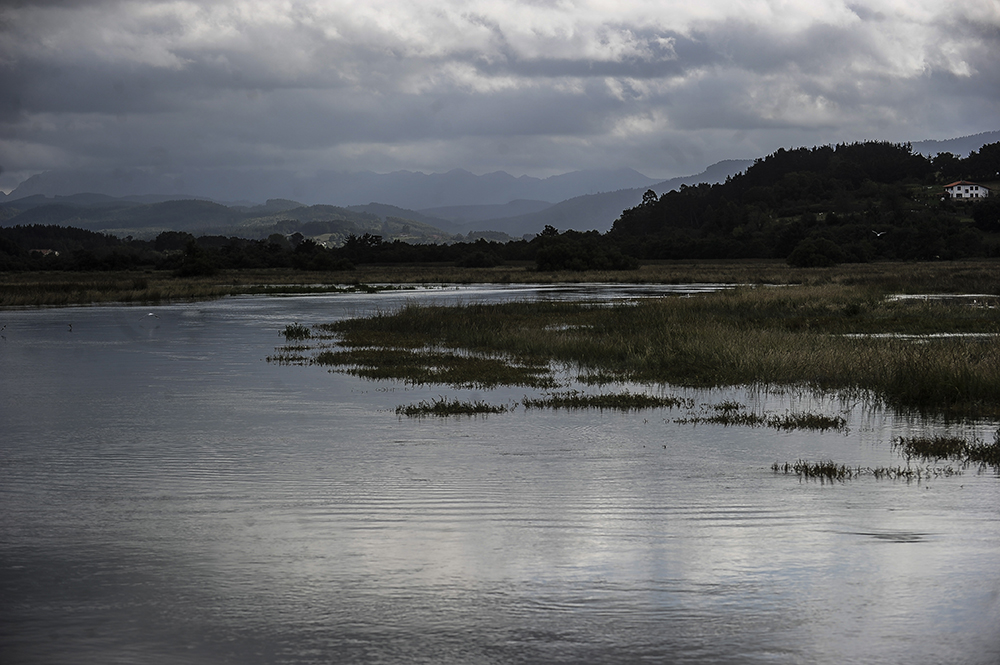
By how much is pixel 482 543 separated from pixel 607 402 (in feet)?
34.6

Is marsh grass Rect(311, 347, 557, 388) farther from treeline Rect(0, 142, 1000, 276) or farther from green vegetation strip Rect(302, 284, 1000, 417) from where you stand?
treeline Rect(0, 142, 1000, 276)

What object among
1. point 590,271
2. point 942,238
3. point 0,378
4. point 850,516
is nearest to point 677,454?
point 850,516

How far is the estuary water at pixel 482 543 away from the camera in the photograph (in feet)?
25.0

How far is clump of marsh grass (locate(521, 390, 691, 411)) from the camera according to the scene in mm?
20109

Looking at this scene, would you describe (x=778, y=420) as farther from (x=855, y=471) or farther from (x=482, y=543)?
(x=482, y=543)

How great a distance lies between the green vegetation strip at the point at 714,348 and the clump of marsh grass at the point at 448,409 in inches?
147

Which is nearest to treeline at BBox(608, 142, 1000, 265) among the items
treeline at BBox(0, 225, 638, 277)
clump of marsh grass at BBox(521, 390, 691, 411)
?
treeline at BBox(0, 225, 638, 277)

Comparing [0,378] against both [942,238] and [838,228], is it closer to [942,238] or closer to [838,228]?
[942,238]

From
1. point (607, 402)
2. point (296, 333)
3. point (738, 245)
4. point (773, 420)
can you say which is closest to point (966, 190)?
point (738, 245)

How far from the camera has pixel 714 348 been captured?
2612cm

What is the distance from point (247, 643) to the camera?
7527 mm

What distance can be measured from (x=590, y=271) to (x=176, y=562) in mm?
120594

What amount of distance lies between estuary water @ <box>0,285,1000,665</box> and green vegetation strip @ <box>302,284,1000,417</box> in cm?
249

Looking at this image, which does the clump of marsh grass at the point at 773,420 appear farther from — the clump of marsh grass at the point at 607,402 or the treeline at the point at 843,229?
the treeline at the point at 843,229
